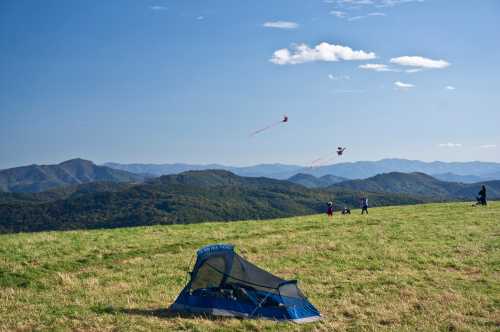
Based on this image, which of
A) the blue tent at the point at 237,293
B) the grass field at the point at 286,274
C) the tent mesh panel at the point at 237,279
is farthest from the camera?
the tent mesh panel at the point at 237,279

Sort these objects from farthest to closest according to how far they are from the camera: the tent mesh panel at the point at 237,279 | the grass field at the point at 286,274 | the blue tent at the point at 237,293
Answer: the tent mesh panel at the point at 237,279
the blue tent at the point at 237,293
the grass field at the point at 286,274

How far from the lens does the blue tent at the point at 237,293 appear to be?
579 inches

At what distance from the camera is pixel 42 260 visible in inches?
919

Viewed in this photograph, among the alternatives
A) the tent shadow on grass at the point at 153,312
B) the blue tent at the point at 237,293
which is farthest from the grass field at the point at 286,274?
the blue tent at the point at 237,293

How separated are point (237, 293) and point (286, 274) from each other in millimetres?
6360

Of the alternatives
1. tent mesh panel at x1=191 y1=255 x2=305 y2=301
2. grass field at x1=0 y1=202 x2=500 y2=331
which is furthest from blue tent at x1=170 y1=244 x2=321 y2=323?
grass field at x1=0 y1=202 x2=500 y2=331

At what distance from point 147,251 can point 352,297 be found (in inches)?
542

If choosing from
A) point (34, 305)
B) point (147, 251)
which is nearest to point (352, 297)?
point (34, 305)

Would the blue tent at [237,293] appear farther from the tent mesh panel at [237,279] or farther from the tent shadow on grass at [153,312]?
the tent shadow on grass at [153,312]

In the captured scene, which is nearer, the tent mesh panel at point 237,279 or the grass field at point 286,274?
the grass field at point 286,274

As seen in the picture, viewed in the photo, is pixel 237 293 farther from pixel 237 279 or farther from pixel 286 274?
pixel 286 274

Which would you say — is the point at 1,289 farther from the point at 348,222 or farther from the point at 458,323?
the point at 348,222

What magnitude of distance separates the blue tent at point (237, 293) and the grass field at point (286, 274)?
58cm

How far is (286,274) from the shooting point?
2120 cm
